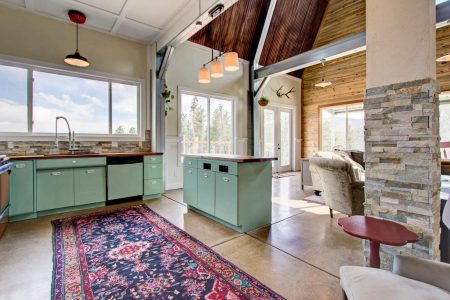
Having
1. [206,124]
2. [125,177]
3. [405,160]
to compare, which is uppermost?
[206,124]

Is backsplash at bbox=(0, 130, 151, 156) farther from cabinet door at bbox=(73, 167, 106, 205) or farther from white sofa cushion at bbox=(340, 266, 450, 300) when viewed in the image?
white sofa cushion at bbox=(340, 266, 450, 300)

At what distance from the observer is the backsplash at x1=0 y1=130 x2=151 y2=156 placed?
3.55 metres

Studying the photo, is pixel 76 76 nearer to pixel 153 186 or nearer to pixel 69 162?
pixel 69 162

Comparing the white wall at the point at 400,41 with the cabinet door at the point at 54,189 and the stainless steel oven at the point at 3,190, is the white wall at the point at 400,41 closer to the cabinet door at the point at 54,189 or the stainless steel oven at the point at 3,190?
the stainless steel oven at the point at 3,190

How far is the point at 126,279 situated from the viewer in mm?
1821

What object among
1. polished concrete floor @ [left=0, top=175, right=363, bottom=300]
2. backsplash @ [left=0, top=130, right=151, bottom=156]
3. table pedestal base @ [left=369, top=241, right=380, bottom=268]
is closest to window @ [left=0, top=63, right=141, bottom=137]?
backsplash @ [left=0, top=130, right=151, bottom=156]

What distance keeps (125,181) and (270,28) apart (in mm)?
5785

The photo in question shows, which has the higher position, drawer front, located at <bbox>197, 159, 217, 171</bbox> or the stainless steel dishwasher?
drawer front, located at <bbox>197, 159, 217, 171</bbox>

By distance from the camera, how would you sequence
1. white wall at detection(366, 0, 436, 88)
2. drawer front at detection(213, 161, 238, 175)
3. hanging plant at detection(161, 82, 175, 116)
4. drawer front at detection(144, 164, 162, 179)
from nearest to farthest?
1. white wall at detection(366, 0, 436, 88)
2. drawer front at detection(213, 161, 238, 175)
3. drawer front at detection(144, 164, 162, 179)
4. hanging plant at detection(161, 82, 175, 116)

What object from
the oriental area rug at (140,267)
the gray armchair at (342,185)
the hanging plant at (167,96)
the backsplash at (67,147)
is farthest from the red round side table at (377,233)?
the backsplash at (67,147)

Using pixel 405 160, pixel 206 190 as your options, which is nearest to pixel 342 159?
pixel 405 160

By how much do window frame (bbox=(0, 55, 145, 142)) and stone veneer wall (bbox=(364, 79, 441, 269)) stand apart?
437cm

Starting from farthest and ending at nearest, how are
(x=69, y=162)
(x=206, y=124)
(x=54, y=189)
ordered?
(x=206, y=124)
(x=69, y=162)
(x=54, y=189)

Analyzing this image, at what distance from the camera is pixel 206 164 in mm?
3180
